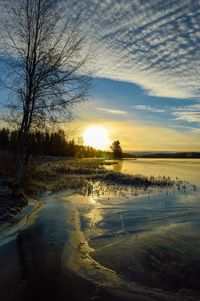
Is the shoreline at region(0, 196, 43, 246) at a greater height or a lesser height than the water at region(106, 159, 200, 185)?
lesser

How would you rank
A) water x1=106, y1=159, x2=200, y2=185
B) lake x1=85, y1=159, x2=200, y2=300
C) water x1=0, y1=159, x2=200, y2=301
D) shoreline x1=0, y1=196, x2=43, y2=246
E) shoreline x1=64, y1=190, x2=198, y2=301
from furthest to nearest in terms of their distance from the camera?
water x1=106, y1=159, x2=200, y2=185 → shoreline x1=0, y1=196, x2=43, y2=246 → lake x1=85, y1=159, x2=200, y2=300 → water x1=0, y1=159, x2=200, y2=301 → shoreline x1=64, y1=190, x2=198, y2=301

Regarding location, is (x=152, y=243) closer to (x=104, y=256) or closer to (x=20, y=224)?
(x=104, y=256)

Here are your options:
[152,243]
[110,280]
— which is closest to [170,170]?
[152,243]

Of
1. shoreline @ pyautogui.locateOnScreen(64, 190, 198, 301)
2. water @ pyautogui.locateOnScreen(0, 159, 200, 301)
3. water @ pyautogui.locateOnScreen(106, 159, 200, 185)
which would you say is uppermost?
water @ pyautogui.locateOnScreen(106, 159, 200, 185)

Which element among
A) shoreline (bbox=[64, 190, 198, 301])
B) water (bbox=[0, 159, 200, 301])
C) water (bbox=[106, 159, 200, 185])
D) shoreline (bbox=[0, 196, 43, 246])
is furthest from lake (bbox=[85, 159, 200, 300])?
water (bbox=[106, 159, 200, 185])

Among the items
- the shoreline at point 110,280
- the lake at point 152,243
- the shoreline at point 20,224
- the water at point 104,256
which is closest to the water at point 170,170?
the lake at point 152,243

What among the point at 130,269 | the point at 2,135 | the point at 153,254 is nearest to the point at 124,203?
the point at 153,254

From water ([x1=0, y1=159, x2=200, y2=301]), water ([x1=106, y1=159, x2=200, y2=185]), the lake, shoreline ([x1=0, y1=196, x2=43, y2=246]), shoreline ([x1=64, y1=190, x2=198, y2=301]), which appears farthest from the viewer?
water ([x1=106, y1=159, x2=200, y2=185])

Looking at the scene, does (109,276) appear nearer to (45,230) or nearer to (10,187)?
(45,230)

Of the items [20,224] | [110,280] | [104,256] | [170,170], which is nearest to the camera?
[110,280]

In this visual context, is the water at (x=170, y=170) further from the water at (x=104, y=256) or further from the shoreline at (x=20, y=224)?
the shoreline at (x=20, y=224)

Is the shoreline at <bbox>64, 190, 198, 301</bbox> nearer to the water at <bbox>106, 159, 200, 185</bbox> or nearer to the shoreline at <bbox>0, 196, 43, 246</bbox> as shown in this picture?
the shoreline at <bbox>0, 196, 43, 246</bbox>

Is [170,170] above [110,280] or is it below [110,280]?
above

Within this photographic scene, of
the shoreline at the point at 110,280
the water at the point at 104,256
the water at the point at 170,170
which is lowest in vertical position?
the shoreline at the point at 110,280
